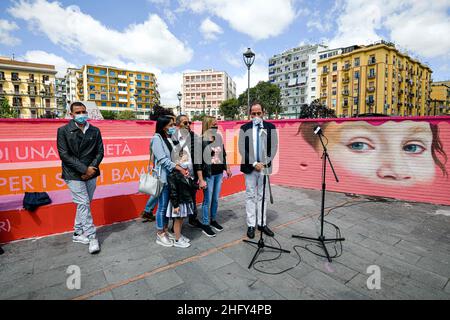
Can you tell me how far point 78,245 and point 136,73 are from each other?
314ft

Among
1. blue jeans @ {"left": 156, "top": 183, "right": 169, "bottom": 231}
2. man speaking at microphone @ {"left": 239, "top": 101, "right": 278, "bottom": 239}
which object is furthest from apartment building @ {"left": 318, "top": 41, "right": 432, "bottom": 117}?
blue jeans @ {"left": 156, "top": 183, "right": 169, "bottom": 231}

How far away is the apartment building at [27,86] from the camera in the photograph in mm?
60094

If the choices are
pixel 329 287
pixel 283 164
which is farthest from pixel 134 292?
pixel 283 164

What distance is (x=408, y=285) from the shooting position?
2.59 meters

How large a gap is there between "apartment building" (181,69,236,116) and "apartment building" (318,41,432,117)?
175 feet

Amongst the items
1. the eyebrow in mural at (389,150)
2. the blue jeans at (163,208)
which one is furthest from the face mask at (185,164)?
the eyebrow in mural at (389,150)

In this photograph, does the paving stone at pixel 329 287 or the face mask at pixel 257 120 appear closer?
the paving stone at pixel 329 287

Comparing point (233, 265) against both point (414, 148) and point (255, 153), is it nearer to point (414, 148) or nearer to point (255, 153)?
point (255, 153)

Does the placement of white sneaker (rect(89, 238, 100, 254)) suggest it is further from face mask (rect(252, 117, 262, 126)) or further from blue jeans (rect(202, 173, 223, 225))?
face mask (rect(252, 117, 262, 126))

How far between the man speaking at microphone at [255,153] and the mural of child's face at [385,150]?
12.2ft

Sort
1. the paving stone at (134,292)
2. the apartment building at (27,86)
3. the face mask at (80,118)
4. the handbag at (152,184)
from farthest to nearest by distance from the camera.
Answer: the apartment building at (27,86)
the handbag at (152,184)
the face mask at (80,118)
the paving stone at (134,292)

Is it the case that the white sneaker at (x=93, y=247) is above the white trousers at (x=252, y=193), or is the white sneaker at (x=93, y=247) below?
below

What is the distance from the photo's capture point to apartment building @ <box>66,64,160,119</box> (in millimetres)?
78375

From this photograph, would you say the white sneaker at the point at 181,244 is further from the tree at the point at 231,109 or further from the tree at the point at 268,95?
the tree at the point at 231,109
